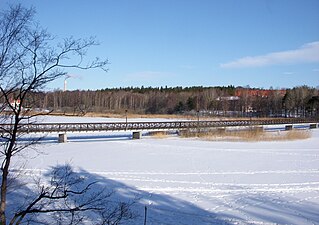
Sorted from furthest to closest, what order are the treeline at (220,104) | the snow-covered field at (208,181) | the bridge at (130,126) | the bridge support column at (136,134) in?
the treeline at (220,104), the bridge support column at (136,134), the bridge at (130,126), the snow-covered field at (208,181)

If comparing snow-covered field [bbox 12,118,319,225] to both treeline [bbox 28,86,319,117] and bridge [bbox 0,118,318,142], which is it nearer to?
bridge [bbox 0,118,318,142]

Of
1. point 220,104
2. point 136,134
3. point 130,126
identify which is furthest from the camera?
point 220,104

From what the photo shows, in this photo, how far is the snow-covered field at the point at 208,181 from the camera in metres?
12.8

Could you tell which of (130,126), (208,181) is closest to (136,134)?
(130,126)

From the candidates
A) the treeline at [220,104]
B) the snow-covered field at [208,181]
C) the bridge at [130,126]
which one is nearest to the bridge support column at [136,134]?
the bridge at [130,126]

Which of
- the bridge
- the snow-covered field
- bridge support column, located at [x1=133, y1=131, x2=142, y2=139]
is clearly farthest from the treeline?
the snow-covered field

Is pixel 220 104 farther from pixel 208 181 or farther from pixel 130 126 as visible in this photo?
pixel 208 181

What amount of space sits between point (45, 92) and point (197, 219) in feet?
27.8

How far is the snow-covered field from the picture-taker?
12.8 metres

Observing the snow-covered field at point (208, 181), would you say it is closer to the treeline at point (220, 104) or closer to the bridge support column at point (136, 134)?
the bridge support column at point (136, 134)

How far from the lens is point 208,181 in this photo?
733 inches

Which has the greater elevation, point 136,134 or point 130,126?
point 130,126

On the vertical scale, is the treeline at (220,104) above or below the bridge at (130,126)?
above

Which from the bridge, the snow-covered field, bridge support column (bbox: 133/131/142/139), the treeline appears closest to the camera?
the snow-covered field
